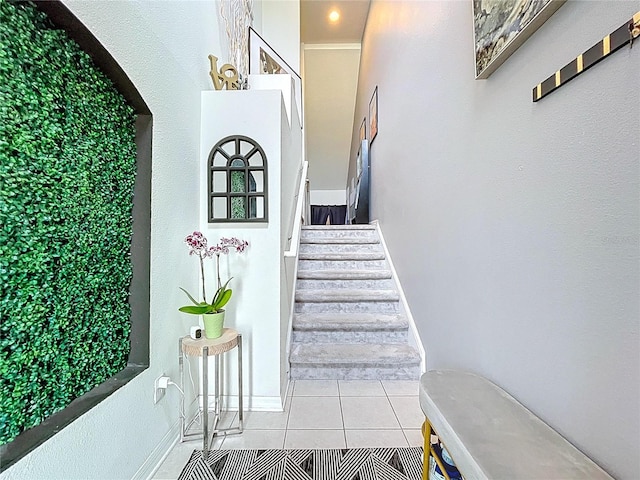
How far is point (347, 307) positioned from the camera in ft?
9.17

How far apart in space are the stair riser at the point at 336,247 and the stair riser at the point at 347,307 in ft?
3.04

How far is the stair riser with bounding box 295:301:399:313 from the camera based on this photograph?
2793 millimetres

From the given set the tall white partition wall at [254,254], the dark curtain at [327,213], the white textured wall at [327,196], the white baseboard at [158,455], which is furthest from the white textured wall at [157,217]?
the white textured wall at [327,196]

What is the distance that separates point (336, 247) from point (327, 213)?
4689mm

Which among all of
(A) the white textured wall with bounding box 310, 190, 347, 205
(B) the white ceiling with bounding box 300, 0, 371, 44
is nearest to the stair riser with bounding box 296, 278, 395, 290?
(B) the white ceiling with bounding box 300, 0, 371, 44

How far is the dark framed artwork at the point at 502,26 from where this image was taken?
100 cm

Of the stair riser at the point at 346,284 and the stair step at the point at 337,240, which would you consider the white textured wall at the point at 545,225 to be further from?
the stair step at the point at 337,240

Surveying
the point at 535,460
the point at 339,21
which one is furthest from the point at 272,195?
the point at 339,21

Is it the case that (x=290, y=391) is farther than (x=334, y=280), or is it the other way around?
(x=334, y=280)

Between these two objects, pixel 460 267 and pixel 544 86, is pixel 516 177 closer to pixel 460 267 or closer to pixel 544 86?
pixel 544 86

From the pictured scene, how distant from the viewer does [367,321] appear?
2.55 metres

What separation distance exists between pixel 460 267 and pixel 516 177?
61 cm

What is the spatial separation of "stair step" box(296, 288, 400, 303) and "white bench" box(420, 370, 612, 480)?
5.09ft

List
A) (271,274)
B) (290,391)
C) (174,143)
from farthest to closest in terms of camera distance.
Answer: (290,391) → (271,274) → (174,143)
